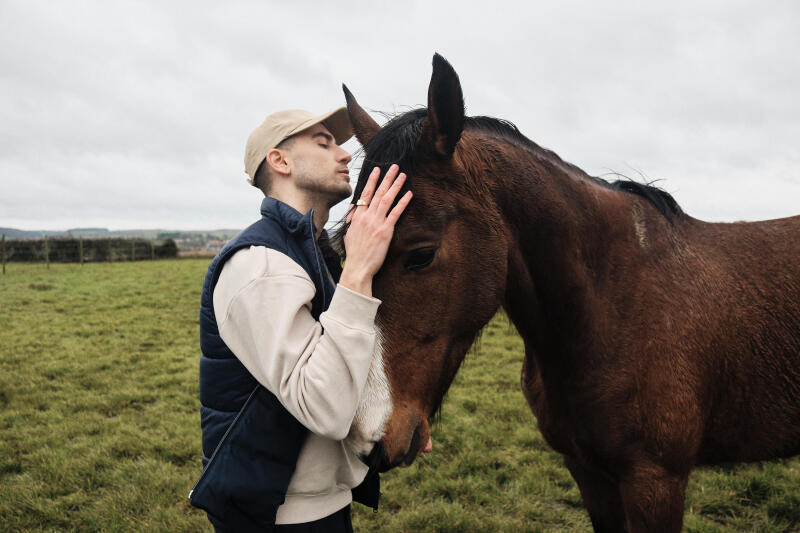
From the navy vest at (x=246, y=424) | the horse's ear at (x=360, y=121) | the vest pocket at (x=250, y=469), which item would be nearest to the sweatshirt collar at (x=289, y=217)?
the navy vest at (x=246, y=424)

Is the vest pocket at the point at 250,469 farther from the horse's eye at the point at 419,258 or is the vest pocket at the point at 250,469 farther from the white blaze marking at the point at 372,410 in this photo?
the horse's eye at the point at 419,258

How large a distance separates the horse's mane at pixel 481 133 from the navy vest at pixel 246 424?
347 millimetres

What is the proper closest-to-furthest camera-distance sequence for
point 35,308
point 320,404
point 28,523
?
point 320,404
point 28,523
point 35,308

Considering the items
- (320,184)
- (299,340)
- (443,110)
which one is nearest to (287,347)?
(299,340)

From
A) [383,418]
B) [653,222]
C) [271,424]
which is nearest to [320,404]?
[383,418]

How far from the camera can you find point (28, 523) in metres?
3.87

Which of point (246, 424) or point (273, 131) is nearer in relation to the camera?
point (246, 424)

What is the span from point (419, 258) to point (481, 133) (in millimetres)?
753

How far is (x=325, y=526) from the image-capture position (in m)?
1.92

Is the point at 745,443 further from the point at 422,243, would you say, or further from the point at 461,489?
the point at 461,489

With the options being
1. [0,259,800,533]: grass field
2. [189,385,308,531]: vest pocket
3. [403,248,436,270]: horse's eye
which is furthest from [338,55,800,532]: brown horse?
[0,259,800,533]: grass field

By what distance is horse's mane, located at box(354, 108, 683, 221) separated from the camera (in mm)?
1800

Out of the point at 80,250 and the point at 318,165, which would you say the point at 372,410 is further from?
the point at 80,250

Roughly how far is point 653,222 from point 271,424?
197 centimetres
